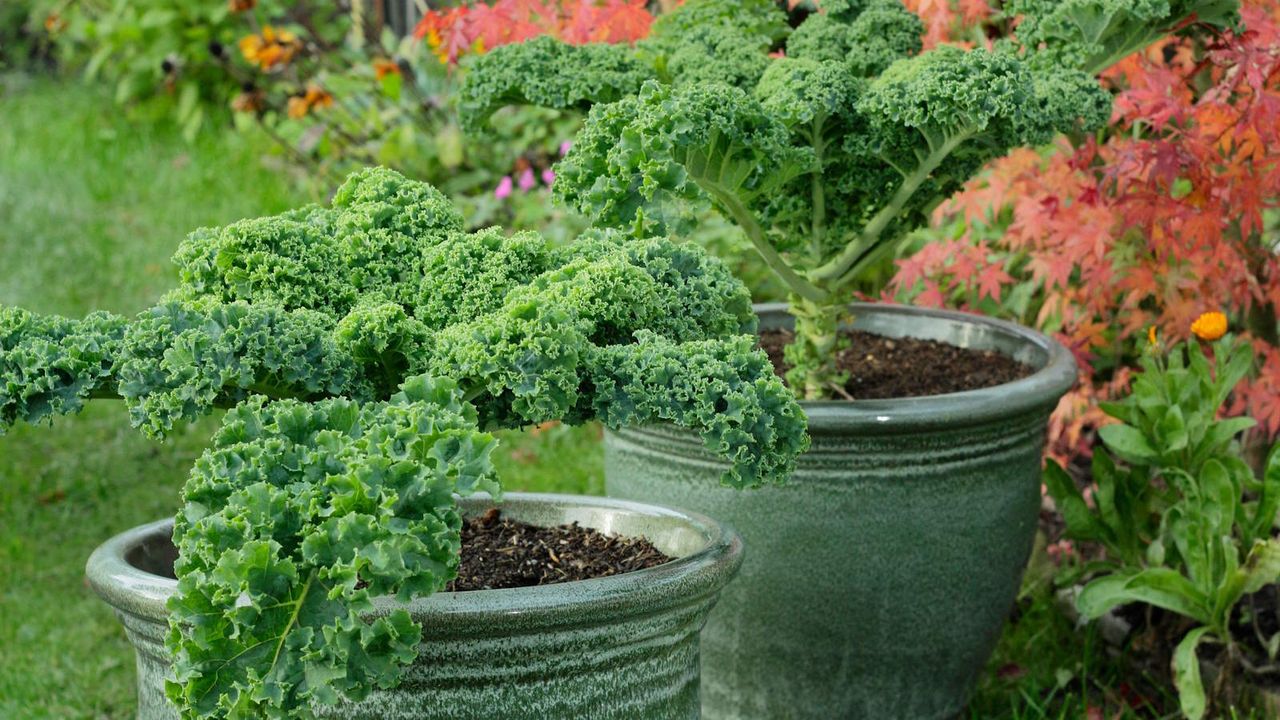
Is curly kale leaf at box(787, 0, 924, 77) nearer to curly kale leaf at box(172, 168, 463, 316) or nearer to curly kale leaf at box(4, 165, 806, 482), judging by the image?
curly kale leaf at box(4, 165, 806, 482)

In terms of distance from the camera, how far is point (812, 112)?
2699 mm

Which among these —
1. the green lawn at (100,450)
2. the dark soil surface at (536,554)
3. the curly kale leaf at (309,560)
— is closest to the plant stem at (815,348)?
the green lawn at (100,450)

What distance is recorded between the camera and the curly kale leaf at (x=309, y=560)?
1.55 m

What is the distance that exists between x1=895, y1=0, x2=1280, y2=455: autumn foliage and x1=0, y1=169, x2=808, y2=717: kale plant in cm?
139

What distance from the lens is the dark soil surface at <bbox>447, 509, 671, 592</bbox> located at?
2.12m

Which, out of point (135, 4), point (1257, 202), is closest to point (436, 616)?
point (1257, 202)

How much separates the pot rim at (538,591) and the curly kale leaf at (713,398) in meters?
0.15

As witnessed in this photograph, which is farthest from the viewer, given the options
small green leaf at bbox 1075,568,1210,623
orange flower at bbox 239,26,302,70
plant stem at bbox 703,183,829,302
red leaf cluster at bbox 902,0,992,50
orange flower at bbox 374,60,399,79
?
orange flower at bbox 374,60,399,79

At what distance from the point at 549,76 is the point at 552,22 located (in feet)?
3.10

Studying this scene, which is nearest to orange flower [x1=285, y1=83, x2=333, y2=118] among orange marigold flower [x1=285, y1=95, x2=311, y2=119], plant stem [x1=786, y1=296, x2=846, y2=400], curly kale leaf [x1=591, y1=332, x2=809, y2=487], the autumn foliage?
orange marigold flower [x1=285, y1=95, x2=311, y2=119]

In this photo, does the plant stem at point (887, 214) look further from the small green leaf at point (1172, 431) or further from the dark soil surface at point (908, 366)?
the small green leaf at point (1172, 431)

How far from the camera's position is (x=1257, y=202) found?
3.18 metres

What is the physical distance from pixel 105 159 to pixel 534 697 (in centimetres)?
734

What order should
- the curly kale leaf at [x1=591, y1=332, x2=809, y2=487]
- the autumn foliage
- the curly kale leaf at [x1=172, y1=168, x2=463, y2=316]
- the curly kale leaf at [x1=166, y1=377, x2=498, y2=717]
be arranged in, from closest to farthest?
the curly kale leaf at [x1=166, y1=377, x2=498, y2=717] < the curly kale leaf at [x1=591, y1=332, x2=809, y2=487] < the curly kale leaf at [x1=172, y1=168, x2=463, y2=316] < the autumn foliage
